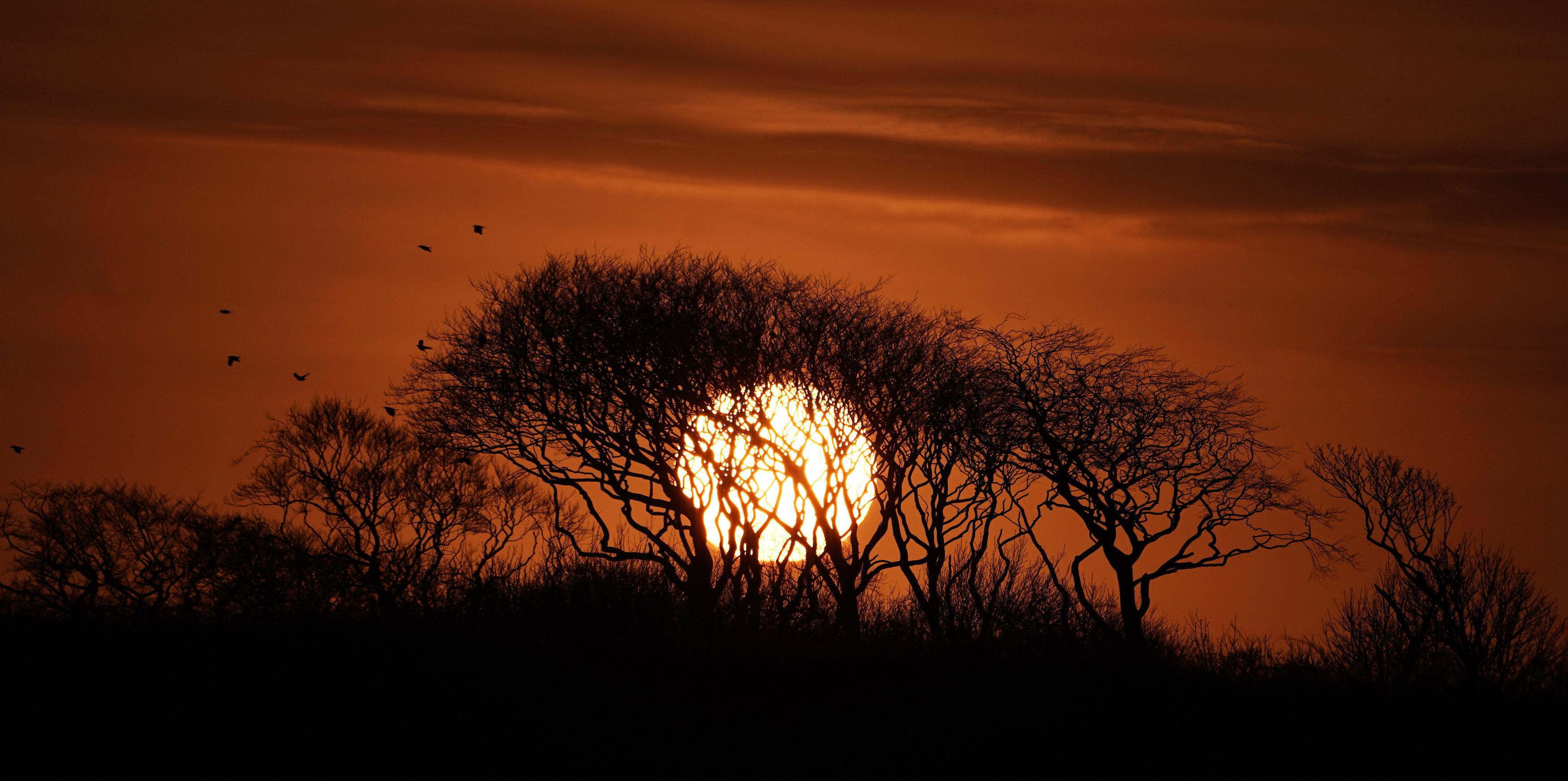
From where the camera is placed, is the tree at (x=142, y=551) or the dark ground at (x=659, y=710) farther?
the tree at (x=142, y=551)

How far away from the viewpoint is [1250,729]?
2308 cm

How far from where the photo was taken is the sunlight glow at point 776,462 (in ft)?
128

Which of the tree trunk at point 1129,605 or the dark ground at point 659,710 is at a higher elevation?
the tree trunk at point 1129,605

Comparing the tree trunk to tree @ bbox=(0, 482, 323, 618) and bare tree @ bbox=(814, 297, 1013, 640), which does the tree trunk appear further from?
tree @ bbox=(0, 482, 323, 618)

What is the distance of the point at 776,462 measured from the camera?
40.9 metres

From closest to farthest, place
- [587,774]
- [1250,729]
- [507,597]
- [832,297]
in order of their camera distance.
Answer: [587,774]
[1250,729]
[507,597]
[832,297]

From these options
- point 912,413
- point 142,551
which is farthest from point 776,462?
point 142,551

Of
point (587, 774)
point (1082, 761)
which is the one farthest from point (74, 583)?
point (1082, 761)

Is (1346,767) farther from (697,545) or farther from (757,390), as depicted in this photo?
(697,545)

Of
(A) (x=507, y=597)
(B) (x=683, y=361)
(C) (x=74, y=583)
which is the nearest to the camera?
(A) (x=507, y=597)

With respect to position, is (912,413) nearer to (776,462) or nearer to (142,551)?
(776,462)

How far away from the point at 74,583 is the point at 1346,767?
52.2 metres

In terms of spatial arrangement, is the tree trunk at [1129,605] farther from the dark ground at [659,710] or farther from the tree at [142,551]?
the tree at [142,551]

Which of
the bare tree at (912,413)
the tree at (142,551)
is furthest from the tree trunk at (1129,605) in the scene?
the tree at (142,551)
